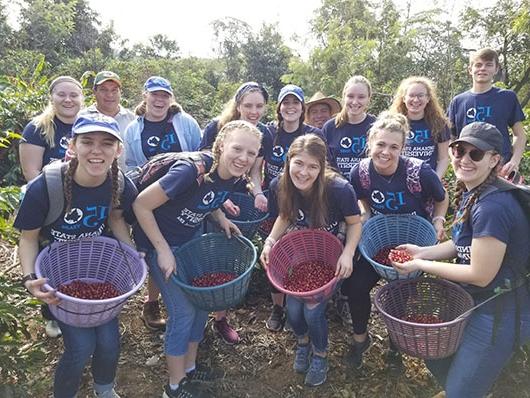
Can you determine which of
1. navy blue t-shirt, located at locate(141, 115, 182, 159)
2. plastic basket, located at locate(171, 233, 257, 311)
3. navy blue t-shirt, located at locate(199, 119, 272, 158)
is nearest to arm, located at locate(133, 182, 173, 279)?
plastic basket, located at locate(171, 233, 257, 311)

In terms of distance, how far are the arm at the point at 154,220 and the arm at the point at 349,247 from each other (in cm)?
96

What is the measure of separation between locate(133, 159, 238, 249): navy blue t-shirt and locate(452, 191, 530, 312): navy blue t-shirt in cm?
137

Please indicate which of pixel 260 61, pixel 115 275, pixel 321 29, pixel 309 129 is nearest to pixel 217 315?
pixel 115 275

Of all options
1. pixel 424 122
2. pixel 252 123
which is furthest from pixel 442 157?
pixel 252 123

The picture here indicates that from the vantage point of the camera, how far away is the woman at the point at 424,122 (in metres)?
3.44

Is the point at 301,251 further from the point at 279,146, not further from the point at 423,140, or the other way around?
the point at 423,140

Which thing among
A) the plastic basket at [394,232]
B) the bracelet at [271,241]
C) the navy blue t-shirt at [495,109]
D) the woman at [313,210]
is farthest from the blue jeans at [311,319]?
the navy blue t-shirt at [495,109]

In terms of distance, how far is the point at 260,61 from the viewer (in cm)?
1733

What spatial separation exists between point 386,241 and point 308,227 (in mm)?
558

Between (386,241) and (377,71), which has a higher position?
(377,71)

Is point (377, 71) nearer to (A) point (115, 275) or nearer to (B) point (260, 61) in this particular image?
(B) point (260, 61)

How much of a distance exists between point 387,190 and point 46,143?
2.40m

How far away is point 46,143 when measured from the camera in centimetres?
311

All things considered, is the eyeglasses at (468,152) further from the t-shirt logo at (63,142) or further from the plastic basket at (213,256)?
the t-shirt logo at (63,142)
